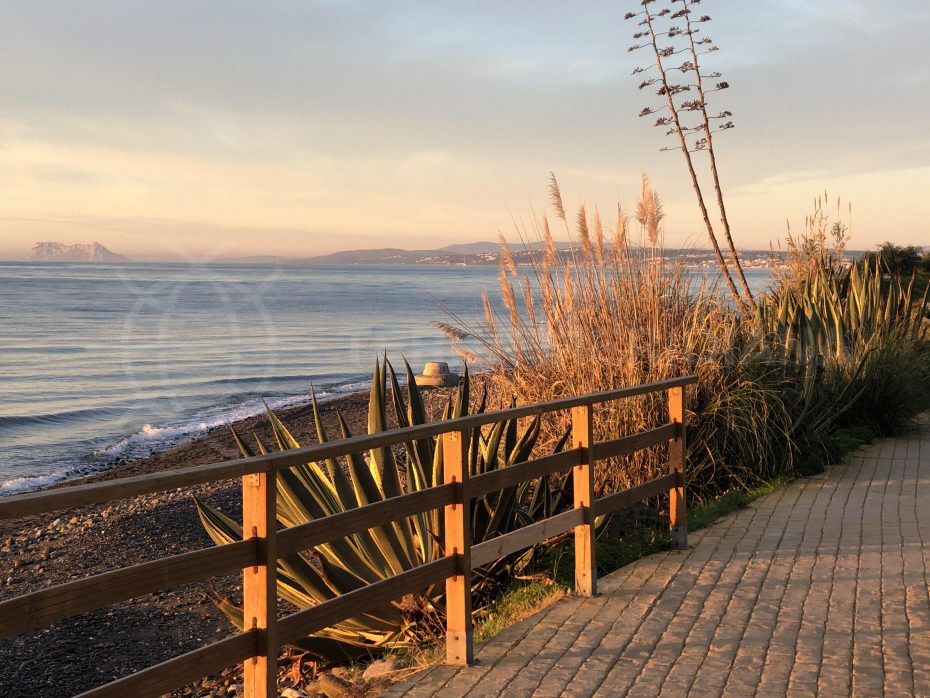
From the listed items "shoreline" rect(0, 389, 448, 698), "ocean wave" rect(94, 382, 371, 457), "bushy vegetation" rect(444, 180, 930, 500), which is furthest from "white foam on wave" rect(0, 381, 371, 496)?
"bushy vegetation" rect(444, 180, 930, 500)

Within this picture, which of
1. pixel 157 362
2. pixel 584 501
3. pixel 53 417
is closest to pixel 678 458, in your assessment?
pixel 584 501

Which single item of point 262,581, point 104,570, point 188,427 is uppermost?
point 262,581

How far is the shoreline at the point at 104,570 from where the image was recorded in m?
7.28

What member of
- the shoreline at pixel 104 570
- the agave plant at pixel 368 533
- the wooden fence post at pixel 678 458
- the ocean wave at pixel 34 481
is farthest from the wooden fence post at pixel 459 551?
the ocean wave at pixel 34 481

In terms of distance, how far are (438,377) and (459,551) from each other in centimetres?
1868

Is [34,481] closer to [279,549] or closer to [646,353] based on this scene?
[646,353]

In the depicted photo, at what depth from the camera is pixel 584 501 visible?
5625mm

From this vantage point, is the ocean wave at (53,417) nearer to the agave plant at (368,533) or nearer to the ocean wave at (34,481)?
the ocean wave at (34,481)

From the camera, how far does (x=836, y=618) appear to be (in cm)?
516

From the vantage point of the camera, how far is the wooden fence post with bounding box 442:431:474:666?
4598mm

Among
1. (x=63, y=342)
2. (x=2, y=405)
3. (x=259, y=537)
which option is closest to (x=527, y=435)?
(x=259, y=537)

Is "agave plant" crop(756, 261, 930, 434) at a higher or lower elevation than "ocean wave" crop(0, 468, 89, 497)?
higher

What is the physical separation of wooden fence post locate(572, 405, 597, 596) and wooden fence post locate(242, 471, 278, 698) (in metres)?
2.39

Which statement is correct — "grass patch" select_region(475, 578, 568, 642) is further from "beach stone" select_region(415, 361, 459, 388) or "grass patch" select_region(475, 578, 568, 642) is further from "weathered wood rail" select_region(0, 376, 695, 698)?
"beach stone" select_region(415, 361, 459, 388)
